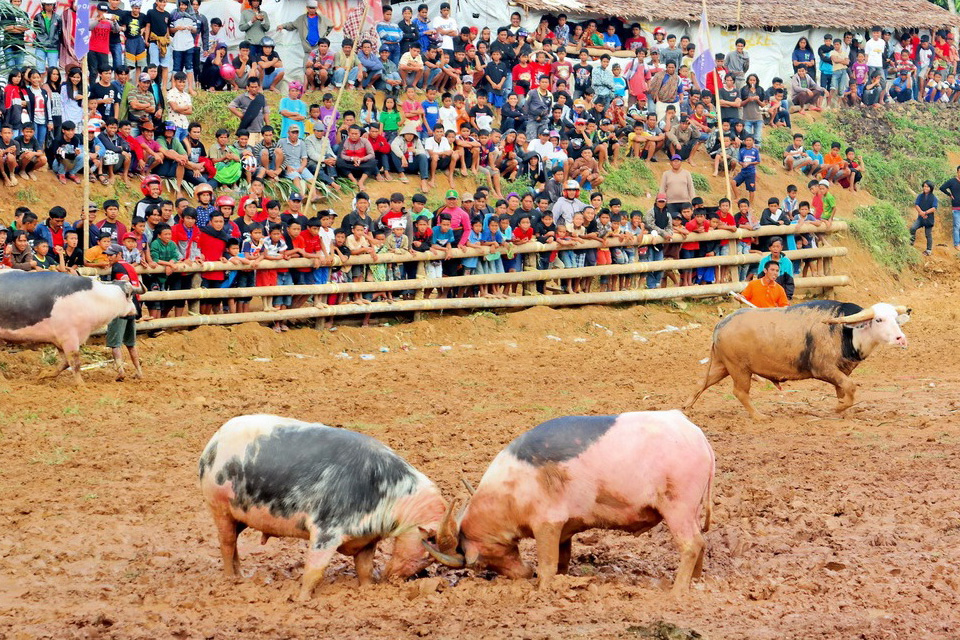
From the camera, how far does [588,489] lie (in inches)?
304

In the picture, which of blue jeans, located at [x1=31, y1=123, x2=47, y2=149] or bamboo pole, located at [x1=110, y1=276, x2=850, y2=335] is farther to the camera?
blue jeans, located at [x1=31, y1=123, x2=47, y2=149]

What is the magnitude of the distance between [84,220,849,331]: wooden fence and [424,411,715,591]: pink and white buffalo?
8.48m

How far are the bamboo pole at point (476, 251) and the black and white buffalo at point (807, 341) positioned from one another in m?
5.66

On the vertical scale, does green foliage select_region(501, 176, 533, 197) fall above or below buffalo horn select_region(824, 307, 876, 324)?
above

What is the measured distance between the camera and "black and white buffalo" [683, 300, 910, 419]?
1242 centimetres

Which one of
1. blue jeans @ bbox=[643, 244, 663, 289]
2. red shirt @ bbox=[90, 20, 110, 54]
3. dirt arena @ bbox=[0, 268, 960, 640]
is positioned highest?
red shirt @ bbox=[90, 20, 110, 54]

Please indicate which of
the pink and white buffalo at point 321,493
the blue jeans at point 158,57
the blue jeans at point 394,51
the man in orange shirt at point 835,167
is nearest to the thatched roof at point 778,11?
the blue jeans at point 394,51

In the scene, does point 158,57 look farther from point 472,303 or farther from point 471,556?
point 471,556

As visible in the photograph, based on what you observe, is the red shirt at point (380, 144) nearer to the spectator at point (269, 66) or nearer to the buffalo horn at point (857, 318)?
the spectator at point (269, 66)

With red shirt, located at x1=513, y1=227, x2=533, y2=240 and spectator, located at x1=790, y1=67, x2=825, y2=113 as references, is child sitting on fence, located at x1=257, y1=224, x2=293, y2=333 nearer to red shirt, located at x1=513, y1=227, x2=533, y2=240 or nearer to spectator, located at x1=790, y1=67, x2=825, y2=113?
red shirt, located at x1=513, y1=227, x2=533, y2=240

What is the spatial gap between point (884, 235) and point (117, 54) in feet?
48.9

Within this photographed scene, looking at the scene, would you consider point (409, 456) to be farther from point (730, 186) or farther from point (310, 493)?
point (730, 186)

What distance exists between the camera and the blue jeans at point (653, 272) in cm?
1992

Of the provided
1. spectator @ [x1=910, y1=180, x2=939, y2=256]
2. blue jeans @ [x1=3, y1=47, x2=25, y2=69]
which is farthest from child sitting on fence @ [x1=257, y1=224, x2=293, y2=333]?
spectator @ [x1=910, y1=180, x2=939, y2=256]
